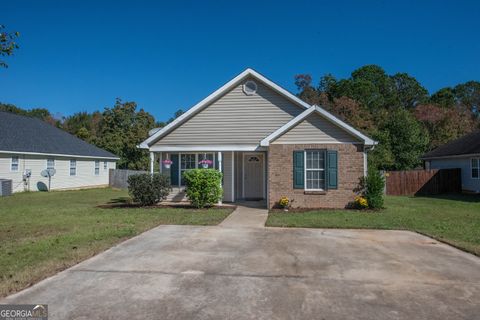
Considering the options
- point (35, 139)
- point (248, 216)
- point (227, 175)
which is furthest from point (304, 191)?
point (35, 139)

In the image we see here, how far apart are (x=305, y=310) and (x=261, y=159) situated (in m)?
12.1

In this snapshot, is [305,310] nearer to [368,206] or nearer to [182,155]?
[368,206]

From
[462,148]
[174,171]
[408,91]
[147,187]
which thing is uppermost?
[408,91]

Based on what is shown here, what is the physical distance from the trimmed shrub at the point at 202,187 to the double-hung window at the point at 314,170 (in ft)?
11.7

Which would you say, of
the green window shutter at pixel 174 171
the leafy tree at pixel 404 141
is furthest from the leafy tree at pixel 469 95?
the green window shutter at pixel 174 171

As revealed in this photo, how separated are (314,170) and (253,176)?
4046 mm

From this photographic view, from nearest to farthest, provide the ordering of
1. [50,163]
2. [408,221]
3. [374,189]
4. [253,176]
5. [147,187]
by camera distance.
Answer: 1. [408,221]
2. [374,189]
3. [147,187]
4. [253,176]
5. [50,163]

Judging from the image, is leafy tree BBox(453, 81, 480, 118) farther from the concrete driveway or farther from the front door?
the concrete driveway

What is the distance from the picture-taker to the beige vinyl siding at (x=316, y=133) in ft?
41.4

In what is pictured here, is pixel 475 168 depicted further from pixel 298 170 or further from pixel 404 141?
pixel 298 170

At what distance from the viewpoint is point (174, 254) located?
6.44 meters

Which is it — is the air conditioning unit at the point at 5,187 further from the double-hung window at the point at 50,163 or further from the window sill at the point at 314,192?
the window sill at the point at 314,192

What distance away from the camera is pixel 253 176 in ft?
52.9

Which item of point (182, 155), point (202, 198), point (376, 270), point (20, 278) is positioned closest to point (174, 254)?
point (20, 278)
